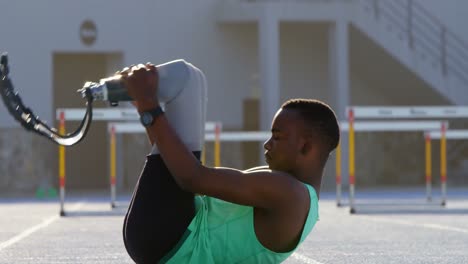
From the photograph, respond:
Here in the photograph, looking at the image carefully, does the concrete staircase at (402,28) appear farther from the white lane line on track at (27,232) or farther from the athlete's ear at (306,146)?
the athlete's ear at (306,146)

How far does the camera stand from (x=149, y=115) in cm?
550

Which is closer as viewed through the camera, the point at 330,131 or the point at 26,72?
the point at 330,131

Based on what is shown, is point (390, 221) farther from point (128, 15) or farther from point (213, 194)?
point (128, 15)

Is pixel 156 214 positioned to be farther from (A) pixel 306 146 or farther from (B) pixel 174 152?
(A) pixel 306 146

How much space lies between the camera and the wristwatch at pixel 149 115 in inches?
216

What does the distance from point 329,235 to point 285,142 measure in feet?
20.5

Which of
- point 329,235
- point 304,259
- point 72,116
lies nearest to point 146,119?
point 304,259

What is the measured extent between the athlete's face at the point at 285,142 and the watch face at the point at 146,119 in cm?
59

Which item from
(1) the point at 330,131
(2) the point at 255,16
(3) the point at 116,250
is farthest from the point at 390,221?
(2) the point at 255,16

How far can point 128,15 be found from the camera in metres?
25.4

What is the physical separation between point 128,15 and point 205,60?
168 centimetres

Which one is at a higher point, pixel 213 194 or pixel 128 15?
pixel 128 15

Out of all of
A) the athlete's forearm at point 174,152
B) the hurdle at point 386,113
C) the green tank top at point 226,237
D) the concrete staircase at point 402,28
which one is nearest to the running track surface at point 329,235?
the hurdle at point 386,113

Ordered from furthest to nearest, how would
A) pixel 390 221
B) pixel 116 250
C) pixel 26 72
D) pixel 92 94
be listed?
1. pixel 26 72
2. pixel 390 221
3. pixel 116 250
4. pixel 92 94
